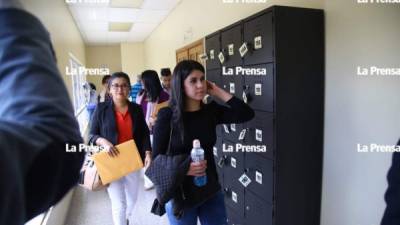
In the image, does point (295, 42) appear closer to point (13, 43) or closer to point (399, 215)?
point (399, 215)

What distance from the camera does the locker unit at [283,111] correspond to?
1.97m

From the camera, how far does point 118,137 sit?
2.36 metres

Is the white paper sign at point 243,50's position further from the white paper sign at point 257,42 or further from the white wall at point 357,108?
the white wall at point 357,108

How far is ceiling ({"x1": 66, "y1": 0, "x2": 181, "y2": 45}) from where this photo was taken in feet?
16.1

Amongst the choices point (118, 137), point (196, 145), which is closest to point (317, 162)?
point (196, 145)

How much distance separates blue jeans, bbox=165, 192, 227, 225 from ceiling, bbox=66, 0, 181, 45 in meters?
4.02

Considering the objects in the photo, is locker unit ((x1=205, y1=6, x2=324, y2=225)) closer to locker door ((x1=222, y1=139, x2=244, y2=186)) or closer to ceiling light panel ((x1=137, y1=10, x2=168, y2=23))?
locker door ((x1=222, y1=139, x2=244, y2=186))

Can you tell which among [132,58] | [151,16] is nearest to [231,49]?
[151,16]

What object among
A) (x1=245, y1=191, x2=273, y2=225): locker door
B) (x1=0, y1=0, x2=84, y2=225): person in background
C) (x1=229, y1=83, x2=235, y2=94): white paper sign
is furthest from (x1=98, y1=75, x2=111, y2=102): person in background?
(x1=0, y1=0, x2=84, y2=225): person in background

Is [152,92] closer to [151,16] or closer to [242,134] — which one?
[242,134]

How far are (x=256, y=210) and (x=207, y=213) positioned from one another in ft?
2.53

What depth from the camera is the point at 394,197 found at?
0.79 metres

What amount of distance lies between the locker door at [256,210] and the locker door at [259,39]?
3.48 ft

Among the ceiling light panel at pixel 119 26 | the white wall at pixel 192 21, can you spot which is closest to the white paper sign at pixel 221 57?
the white wall at pixel 192 21
